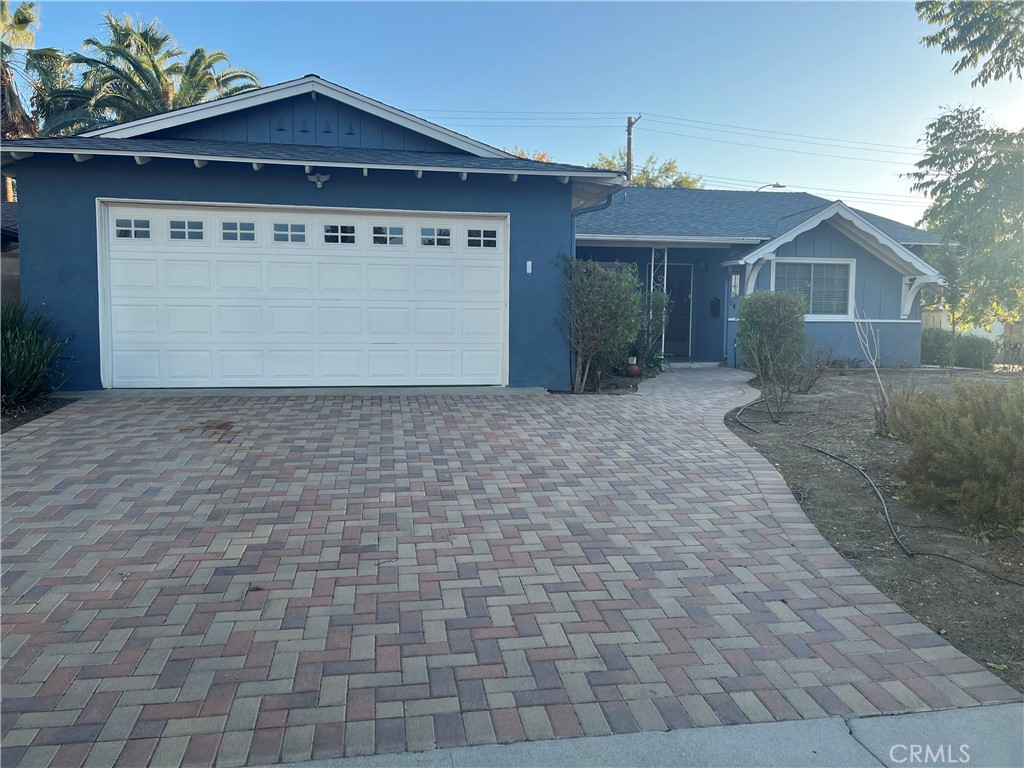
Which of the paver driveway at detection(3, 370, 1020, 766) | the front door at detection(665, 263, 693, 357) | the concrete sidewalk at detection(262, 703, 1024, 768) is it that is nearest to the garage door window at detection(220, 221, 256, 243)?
the paver driveway at detection(3, 370, 1020, 766)

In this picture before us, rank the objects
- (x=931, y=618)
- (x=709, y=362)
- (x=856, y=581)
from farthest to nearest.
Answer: (x=709, y=362) < (x=856, y=581) < (x=931, y=618)

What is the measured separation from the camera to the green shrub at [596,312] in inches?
429

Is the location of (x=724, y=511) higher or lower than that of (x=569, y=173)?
lower

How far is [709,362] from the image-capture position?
53.1 feet

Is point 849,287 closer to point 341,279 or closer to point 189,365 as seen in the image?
point 341,279

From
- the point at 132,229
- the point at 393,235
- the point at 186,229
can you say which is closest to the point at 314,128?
the point at 393,235

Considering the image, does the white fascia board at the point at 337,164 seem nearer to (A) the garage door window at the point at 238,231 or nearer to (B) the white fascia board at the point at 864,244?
(A) the garage door window at the point at 238,231

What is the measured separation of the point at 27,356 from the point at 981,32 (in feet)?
60.1

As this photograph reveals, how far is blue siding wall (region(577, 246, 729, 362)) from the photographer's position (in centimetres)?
1634

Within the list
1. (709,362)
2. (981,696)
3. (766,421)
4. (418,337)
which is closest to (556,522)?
(981,696)

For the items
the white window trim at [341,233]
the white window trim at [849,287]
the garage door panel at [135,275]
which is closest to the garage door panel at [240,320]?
the garage door panel at [135,275]

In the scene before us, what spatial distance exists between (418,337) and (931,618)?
26.1 feet

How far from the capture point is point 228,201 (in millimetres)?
10258

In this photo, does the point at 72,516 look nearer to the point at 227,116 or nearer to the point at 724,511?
the point at 724,511
